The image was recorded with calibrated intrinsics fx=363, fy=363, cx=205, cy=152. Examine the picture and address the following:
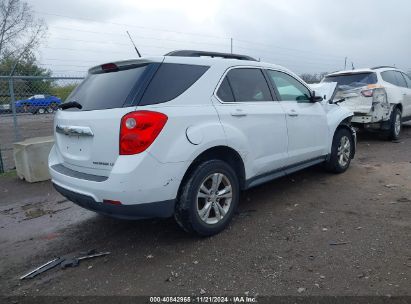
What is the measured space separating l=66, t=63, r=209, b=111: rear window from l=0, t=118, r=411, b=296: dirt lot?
A: 144cm

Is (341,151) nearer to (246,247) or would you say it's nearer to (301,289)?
(246,247)

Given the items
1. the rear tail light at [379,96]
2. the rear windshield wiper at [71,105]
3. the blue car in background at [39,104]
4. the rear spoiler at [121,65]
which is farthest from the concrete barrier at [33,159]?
the rear tail light at [379,96]

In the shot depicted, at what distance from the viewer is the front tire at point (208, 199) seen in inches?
133

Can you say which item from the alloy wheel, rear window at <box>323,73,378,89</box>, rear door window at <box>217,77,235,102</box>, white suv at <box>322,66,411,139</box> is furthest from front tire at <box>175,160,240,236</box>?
rear window at <box>323,73,378,89</box>

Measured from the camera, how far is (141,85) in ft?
10.6

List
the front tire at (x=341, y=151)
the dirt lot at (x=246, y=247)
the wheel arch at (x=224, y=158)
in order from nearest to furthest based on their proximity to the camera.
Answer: the dirt lot at (x=246, y=247) → the wheel arch at (x=224, y=158) → the front tire at (x=341, y=151)

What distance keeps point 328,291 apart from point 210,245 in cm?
120

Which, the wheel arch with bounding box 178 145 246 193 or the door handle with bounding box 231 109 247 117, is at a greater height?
the door handle with bounding box 231 109 247 117

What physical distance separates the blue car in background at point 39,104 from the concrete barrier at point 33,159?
4.41 ft

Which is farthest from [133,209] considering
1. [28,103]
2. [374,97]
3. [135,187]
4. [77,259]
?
[374,97]

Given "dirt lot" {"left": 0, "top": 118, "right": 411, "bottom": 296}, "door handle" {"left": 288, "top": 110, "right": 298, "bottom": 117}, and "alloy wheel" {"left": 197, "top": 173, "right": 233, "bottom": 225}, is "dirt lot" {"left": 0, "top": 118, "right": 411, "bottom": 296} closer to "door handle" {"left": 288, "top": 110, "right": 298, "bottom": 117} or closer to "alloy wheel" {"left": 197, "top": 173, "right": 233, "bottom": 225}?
"alloy wheel" {"left": 197, "top": 173, "right": 233, "bottom": 225}

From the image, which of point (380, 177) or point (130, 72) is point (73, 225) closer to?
point (130, 72)

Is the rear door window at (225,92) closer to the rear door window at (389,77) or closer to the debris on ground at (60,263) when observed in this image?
the debris on ground at (60,263)

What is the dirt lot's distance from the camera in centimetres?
289
